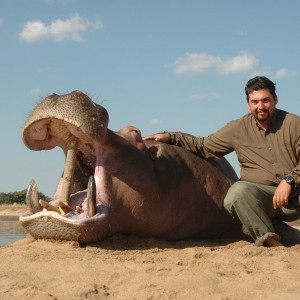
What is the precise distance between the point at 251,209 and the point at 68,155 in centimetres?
166

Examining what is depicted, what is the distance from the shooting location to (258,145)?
5.39 m

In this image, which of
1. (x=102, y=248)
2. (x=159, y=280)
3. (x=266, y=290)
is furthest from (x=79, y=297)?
(x=102, y=248)

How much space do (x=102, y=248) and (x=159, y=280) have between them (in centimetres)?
108

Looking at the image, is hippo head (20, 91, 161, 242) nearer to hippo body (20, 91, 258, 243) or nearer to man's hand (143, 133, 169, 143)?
hippo body (20, 91, 258, 243)

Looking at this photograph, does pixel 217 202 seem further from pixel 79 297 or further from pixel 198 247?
pixel 79 297

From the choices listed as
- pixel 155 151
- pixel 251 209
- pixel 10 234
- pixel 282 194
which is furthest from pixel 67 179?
pixel 10 234

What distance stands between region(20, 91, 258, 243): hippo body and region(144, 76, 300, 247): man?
29 centimetres

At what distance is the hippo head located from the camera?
170 inches

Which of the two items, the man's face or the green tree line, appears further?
the green tree line

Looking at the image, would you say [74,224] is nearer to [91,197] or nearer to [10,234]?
[91,197]

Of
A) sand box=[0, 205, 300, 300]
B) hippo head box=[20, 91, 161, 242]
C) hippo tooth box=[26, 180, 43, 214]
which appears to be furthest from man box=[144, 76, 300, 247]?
hippo tooth box=[26, 180, 43, 214]

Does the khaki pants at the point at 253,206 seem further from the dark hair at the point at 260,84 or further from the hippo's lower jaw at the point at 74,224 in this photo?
the hippo's lower jaw at the point at 74,224

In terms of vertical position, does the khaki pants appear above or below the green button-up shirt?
below

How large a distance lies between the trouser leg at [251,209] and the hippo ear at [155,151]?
71 centimetres
